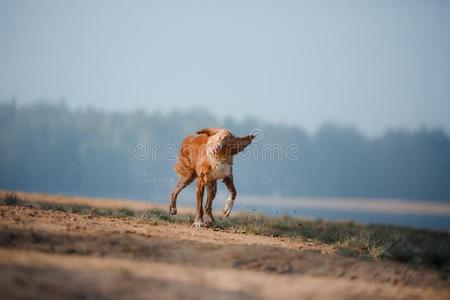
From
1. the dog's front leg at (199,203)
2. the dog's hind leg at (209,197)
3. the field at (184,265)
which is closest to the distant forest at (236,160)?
the dog's hind leg at (209,197)

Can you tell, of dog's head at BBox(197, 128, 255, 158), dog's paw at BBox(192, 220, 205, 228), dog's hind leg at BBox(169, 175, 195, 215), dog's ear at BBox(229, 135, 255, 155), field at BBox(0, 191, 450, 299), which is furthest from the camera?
dog's hind leg at BBox(169, 175, 195, 215)

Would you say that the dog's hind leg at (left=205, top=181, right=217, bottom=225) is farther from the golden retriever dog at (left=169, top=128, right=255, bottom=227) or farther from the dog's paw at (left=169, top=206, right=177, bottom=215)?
the dog's paw at (left=169, top=206, right=177, bottom=215)

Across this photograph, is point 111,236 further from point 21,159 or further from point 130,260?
point 21,159

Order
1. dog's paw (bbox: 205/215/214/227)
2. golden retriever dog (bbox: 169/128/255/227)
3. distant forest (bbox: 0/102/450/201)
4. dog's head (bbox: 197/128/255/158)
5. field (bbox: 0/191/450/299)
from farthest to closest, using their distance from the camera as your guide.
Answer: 1. distant forest (bbox: 0/102/450/201)
2. dog's paw (bbox: 205/215/214/227)
3. golden retriever dog (bbox: 169/128/255/227)
4. dog's head (bbox: 197/128/255/158)
5. field (bbox: 0/191/450/299)

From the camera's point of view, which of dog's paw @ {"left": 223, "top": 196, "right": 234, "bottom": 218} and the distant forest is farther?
the distant forest

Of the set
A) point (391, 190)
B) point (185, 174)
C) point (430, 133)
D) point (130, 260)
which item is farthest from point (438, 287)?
point (430, 133)

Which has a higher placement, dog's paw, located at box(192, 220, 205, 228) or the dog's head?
the dog's head

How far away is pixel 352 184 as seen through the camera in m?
111

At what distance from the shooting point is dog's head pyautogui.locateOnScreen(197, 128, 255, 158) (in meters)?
13.1

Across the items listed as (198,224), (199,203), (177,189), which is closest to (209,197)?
(199,203)

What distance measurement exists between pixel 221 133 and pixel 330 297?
636 cm

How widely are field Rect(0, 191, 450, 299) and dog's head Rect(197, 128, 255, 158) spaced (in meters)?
1.69

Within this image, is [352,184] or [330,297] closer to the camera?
[330,297]

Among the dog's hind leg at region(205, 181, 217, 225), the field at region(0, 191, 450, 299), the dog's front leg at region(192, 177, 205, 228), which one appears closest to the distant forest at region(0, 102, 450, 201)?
the dog's hind leg at region(205, 181, 217, 225)
